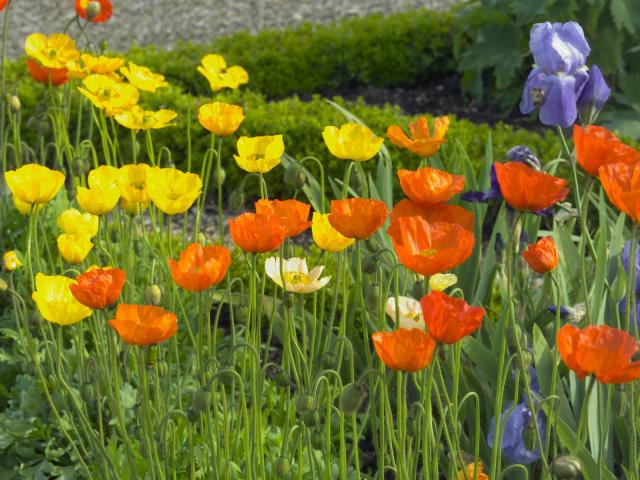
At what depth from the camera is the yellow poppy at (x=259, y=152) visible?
234 centimetres

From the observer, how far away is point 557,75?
2.20 m

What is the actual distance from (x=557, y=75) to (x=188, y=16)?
20.4ft

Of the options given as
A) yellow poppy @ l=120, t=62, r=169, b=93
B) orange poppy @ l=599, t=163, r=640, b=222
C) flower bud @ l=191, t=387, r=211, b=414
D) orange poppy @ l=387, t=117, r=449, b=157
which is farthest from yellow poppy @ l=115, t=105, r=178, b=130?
orange poppy @ l=599, t=163, r=640, b=222

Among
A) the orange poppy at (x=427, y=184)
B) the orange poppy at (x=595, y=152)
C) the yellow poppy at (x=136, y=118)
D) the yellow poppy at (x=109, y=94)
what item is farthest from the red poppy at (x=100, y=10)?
the orange poppy at (x=595, y=152)

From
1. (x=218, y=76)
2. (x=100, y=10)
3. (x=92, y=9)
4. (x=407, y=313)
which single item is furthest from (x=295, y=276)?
(x=100, y=10)

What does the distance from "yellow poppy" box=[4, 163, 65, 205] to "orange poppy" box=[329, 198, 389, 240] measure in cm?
66

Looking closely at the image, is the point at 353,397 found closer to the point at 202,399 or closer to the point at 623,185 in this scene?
the point at 202,399

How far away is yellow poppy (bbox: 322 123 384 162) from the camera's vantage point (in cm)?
231

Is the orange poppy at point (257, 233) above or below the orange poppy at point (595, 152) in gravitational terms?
below

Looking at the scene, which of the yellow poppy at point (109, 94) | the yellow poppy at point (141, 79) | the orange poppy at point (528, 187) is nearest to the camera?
the orange poppy at point (528, 187)

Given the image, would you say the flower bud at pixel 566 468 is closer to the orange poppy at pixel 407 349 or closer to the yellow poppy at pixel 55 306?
the orange poppy at pixel 407 349

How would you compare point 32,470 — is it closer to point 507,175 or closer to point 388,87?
point 507,175

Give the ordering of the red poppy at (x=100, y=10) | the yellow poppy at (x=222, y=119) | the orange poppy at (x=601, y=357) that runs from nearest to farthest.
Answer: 1. the orange poppy at (x=601, y=357)
2. the yellow poppy at (x=222, y=119)
3. the red poppy at (x=100, y=10)

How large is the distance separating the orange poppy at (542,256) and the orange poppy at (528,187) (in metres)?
0.21
